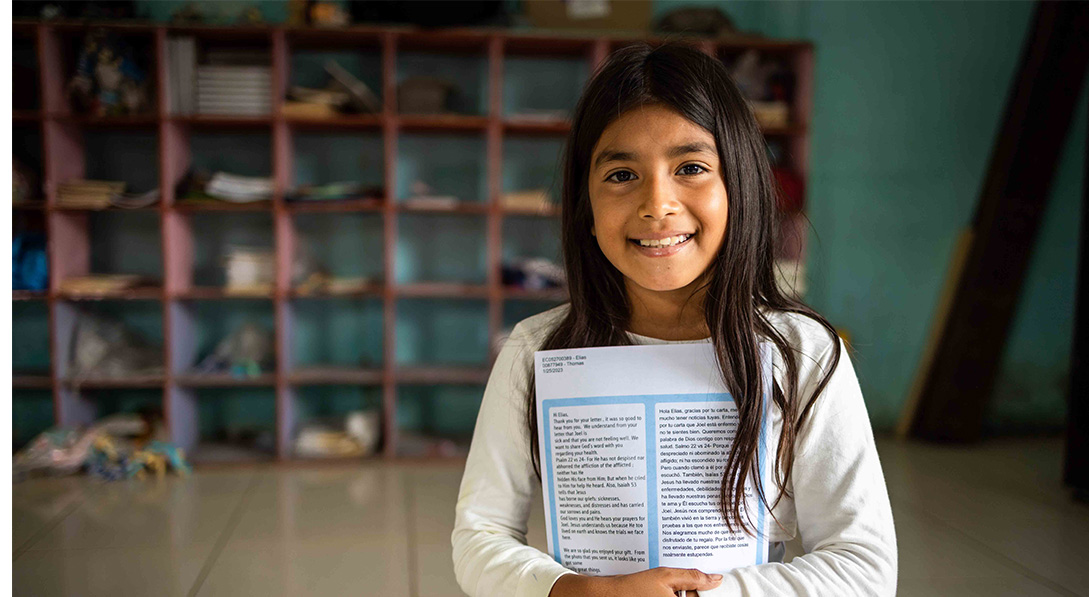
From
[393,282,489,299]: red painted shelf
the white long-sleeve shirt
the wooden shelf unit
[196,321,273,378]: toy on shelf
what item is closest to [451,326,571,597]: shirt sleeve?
the white long-sleeve shirt

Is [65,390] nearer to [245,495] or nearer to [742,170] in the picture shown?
[245,495]

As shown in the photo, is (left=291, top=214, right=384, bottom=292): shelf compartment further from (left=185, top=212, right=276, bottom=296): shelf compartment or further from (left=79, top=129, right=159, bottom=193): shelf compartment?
(left=79, top=129, right=159, bottom=193): shelf compartment

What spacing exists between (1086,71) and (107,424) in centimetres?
479

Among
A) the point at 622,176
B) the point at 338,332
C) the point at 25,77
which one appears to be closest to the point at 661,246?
the point at 622,176

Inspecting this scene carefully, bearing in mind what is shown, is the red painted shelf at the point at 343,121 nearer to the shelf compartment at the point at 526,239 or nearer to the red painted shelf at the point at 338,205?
the red painted shelf at the point at 338,205

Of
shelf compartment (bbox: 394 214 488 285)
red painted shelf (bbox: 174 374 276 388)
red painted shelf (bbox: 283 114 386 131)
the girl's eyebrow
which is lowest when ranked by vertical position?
red painted shelf (bbox: 174 374 276 388)

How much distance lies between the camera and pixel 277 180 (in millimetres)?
Answer: 3434

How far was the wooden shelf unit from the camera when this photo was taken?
336cm

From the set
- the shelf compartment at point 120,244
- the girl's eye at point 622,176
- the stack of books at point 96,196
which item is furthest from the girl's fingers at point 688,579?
the shelf compartment at point 120,244

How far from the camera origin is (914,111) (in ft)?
13.0

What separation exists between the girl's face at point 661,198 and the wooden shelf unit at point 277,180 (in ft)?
7.60

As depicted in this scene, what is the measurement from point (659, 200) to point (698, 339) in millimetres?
218

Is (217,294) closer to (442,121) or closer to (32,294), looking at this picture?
(32,294)

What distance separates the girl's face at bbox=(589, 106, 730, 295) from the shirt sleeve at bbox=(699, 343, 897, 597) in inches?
8.6
